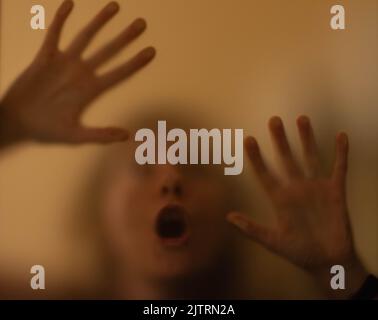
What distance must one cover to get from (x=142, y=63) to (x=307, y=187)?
36 cm

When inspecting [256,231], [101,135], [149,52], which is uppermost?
[149,52]

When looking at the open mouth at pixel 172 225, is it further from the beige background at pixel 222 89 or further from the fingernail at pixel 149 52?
the fingernail at pixel 149 52

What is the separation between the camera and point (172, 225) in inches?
45.3

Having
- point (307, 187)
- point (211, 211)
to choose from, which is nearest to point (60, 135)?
point (211, 211)

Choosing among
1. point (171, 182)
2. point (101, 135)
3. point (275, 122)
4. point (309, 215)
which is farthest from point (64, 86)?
point (309, 215)

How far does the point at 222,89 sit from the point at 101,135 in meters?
0.23

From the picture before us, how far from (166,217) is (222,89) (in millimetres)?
244

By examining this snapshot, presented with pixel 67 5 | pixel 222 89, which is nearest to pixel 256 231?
pixel 222 89

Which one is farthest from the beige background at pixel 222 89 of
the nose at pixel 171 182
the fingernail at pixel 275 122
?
the nose at pixel 171 182

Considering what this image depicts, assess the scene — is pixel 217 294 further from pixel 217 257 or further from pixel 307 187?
pixel 307 187

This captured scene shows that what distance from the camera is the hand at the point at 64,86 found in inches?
45.4

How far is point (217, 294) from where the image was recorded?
1.16 meters

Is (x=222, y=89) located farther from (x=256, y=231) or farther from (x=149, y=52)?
→ (x=256, y=231)

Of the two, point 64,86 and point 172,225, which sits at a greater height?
point 64,86
